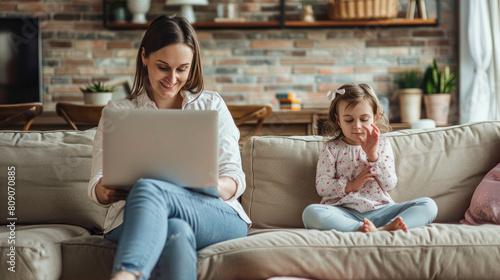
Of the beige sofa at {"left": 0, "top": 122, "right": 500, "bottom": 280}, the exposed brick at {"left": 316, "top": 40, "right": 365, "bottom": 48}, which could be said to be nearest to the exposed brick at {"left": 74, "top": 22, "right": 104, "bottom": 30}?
the exposed brick at {"left": 316, "top": 40, "right": 365, "bottom": 48}

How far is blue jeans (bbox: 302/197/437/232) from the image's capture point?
176cm

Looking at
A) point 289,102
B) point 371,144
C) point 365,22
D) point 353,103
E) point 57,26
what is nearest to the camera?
point 371,144

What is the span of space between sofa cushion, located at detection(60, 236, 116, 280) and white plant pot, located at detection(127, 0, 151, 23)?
2.45 m

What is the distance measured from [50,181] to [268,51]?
225 cm

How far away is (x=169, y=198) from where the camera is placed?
1449mm

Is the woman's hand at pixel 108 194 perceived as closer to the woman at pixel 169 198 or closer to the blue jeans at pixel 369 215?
the woman at pixel 169 198

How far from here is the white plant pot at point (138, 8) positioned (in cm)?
385

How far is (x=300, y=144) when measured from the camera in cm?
208

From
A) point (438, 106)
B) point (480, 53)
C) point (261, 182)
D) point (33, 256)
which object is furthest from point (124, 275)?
point (480, 53)

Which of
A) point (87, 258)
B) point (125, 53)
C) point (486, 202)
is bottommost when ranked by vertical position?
point (87, 258)

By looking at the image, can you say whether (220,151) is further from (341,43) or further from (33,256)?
(341,43)

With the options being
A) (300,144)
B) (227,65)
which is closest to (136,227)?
(300,144)

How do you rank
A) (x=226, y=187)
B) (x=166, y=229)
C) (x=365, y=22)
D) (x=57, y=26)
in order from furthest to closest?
(x=57, y=26), (x=365, y=22), (x=226, y=187), (x=166, y=229)

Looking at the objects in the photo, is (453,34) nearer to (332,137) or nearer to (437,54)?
(437,54)
